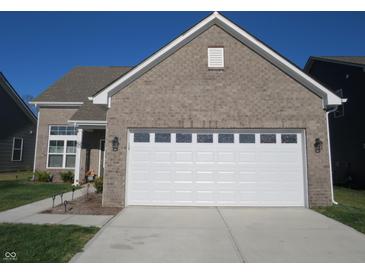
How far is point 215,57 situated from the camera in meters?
9.73

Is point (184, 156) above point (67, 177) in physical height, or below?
above

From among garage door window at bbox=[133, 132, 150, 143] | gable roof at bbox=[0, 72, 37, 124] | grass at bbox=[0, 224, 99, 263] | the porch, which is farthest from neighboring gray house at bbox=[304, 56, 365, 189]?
gable roof at bbox=[0, 72, 37, 124]

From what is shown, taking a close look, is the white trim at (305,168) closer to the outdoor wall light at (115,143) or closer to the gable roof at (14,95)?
the outdoor wall light at (115,143)

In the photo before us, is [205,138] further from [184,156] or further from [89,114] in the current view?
[89,114]

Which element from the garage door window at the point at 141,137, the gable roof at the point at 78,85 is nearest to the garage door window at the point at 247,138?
the garage door window at the point at 141,137

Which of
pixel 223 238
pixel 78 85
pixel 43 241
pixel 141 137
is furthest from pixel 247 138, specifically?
pixel 78 85

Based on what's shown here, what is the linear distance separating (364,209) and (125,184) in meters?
7.85

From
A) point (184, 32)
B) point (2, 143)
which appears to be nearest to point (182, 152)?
point (184, 32)

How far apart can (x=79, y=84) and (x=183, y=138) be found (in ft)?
37.3

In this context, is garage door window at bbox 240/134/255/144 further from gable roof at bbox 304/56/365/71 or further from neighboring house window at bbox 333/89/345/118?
neighboring house window at bbox 333/89/345/118

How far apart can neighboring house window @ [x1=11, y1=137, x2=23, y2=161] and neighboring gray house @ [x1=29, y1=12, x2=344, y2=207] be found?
15601 mm

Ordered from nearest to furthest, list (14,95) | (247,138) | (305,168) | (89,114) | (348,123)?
(305,168) → (247,138) → (89,114) → (348,123) → (14,95)

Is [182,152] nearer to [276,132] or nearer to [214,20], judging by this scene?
[276,132]

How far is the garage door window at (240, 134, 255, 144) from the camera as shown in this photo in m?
9.38
